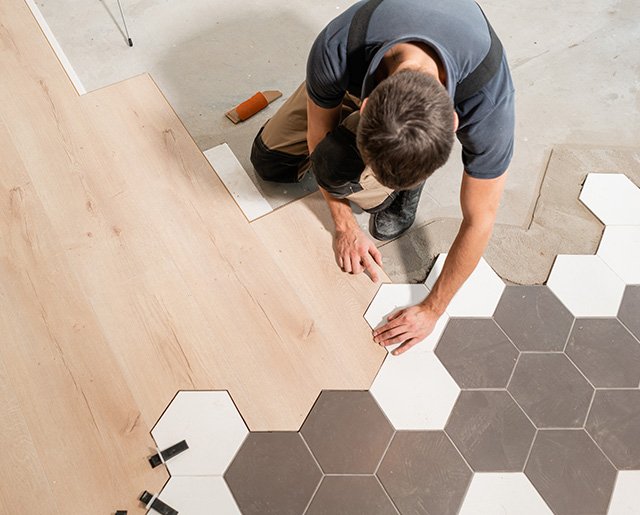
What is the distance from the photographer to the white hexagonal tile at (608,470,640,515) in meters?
1.22

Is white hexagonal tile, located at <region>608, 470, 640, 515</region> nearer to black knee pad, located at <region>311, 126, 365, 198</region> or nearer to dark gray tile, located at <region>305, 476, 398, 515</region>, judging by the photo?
dark gray tile, located at <region>305, 476, 398, 515</region>

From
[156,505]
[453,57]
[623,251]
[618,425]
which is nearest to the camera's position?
[453,57]

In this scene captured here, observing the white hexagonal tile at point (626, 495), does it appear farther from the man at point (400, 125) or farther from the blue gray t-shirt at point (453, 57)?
the blue gray t-shirt at point (453, 57)

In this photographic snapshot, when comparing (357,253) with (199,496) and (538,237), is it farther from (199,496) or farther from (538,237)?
(199,496)

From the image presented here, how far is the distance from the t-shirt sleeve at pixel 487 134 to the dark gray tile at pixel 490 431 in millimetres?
553

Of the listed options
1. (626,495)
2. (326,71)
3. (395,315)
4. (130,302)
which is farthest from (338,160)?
(626,495)

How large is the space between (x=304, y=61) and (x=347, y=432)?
1.22 meters

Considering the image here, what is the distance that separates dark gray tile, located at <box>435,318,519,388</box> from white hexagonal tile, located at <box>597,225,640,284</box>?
1.30 ft

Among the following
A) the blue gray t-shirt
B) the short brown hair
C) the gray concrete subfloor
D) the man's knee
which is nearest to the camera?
the short brown hair

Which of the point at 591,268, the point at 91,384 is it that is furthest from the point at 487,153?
the point at 91,384

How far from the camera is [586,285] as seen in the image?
147cm

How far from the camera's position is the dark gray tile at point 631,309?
142cm

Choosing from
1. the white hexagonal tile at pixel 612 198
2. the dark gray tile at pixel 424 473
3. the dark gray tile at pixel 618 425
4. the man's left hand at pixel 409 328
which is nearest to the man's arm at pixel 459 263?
the man's left hand at pixel 409 328

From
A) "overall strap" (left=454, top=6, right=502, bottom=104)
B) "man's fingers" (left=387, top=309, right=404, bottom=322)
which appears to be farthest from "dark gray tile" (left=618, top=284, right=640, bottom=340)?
"overall strap" (left=454, top=6, right=502, bottom=104)
